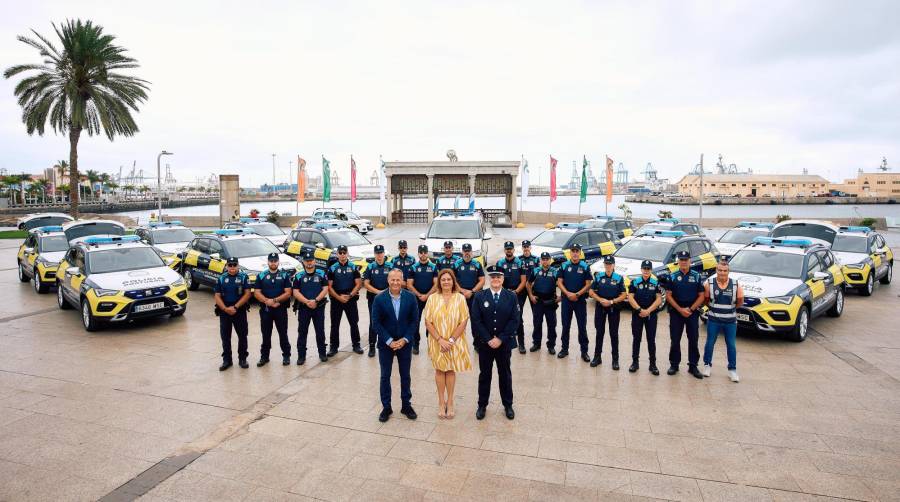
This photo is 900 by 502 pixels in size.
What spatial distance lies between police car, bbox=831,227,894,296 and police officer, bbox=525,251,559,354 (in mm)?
8954

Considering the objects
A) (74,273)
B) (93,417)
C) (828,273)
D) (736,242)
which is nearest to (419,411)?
(93,417)

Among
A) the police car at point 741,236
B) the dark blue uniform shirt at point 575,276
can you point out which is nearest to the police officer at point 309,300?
the dark blue uniform shirt at point 575,276

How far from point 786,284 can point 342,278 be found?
768cm

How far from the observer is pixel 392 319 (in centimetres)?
572

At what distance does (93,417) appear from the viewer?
5.87 metres

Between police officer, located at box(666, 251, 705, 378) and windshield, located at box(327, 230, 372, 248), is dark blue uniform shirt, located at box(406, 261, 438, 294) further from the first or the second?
windshield, located at box(327, 230, 372, 248)

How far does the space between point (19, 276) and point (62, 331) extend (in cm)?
816

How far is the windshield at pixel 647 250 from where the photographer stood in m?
12.0

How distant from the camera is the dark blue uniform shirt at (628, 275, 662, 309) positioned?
734cm

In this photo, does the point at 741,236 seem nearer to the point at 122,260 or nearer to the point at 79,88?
the point at 122,260

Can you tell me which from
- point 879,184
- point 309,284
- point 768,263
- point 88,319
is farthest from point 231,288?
point 879,184

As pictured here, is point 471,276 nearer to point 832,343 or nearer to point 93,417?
point 93,417

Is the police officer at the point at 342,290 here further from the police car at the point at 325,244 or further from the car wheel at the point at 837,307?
the car wheel at the point at 837,307

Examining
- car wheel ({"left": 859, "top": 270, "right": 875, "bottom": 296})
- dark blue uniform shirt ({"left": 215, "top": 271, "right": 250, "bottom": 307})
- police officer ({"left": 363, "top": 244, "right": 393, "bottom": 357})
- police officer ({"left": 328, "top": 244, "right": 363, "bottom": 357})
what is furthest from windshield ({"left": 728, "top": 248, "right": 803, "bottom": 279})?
dark blue uniform shirt ({"left": 215, "top": 271, "right": 250, "bottom": 307})
